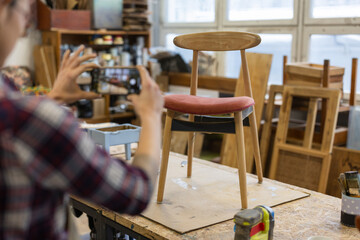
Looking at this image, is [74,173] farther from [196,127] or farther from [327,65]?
[327,65]

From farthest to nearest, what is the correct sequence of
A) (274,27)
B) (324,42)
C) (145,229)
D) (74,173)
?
(274,27) → (324,42) → (145,229) → (74,173)

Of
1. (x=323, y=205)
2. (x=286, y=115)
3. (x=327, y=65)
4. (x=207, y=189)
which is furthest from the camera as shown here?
(x=286, y=115)

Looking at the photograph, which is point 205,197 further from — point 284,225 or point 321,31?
point 321,31

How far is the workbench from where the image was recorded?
170 centimetres

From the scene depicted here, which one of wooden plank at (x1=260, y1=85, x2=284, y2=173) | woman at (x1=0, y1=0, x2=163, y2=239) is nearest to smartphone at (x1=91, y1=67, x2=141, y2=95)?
→ wooden plank at (x1=260, y1=85, x2=284, y2=173)

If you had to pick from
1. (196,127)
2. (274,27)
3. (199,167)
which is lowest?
(199,167)

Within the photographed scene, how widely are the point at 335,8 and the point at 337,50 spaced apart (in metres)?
0.35

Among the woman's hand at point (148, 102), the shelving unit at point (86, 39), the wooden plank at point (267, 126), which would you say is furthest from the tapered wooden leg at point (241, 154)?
the shelving unit at point (86, 39)

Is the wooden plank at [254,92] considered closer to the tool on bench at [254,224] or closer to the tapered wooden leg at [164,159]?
the tapered wooden leg at [164,159]

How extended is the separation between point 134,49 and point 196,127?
3238 millimetres

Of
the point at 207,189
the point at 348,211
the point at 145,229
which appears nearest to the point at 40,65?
the point at 207,189

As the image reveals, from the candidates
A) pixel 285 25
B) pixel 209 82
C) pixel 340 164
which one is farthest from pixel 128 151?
pixel 285 25

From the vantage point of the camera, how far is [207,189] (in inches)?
86.5

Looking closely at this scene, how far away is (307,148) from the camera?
322 centimetres
